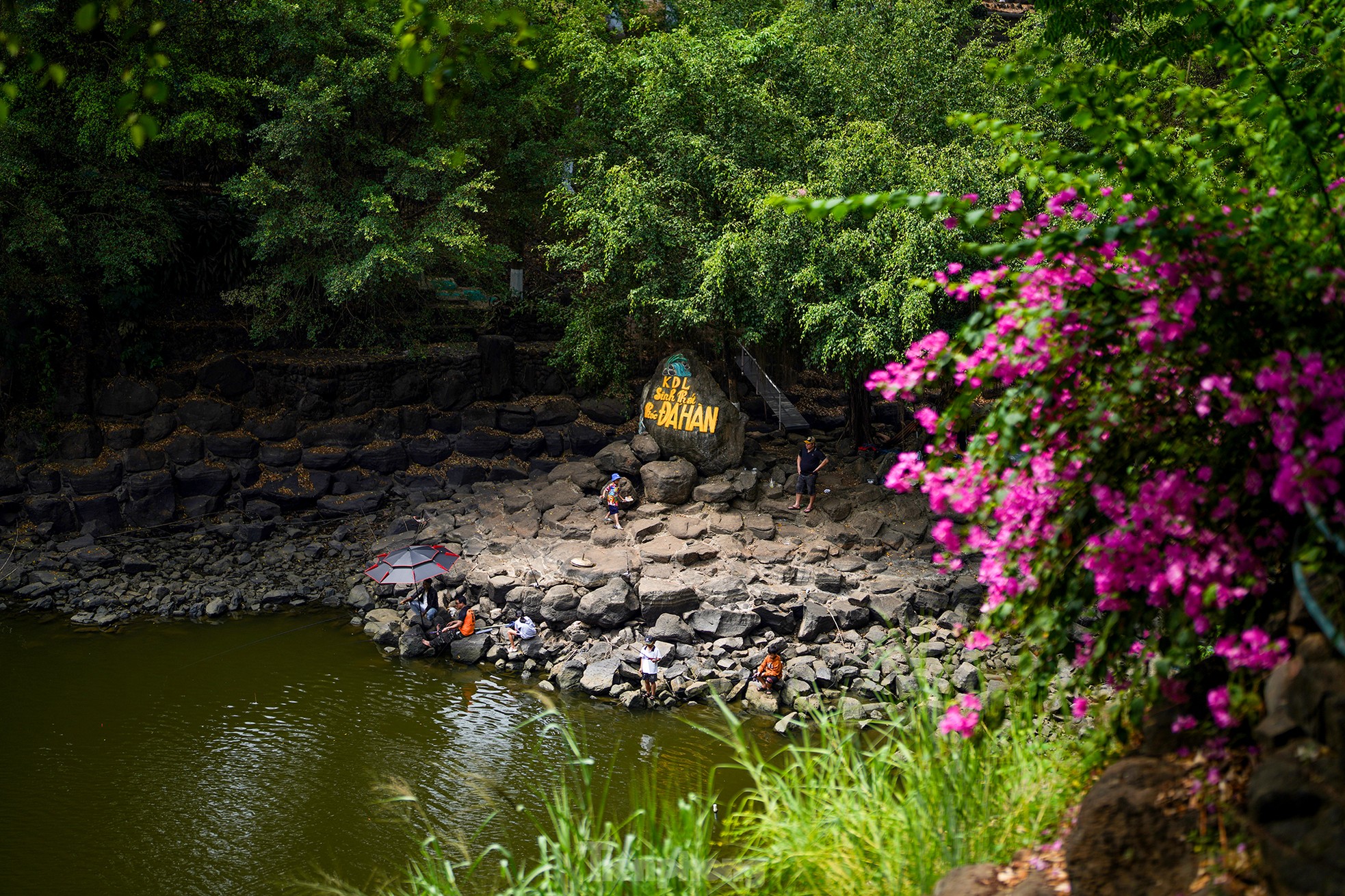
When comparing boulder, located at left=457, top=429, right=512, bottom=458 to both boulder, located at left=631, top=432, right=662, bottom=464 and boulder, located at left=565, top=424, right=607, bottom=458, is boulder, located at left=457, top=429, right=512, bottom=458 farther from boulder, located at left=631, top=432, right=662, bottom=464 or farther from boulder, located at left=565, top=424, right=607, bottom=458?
boulder, located at left=631, top=432, right=662, bottom=464

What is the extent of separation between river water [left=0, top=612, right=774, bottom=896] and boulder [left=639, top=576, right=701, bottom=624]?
1663 millimetres

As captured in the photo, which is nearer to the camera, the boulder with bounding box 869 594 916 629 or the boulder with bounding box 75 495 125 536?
the boulder with bounding box 869 594 916 629

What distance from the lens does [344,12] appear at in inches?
651

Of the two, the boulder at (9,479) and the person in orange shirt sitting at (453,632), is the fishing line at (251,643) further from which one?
the boulder at (9,479)

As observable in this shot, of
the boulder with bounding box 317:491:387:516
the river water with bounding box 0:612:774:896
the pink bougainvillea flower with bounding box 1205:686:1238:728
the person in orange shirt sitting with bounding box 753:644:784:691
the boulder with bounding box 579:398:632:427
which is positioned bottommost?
the river water with bounding box 0:612:774:896

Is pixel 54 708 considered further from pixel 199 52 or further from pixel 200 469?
pixel 199 52

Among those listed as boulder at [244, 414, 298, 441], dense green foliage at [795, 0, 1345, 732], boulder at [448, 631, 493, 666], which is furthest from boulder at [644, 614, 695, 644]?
boulder at [244, 414, 298, 441]

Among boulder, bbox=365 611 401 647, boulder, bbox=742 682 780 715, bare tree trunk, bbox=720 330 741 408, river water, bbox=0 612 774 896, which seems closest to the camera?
river water, bbox=0 612 774 896

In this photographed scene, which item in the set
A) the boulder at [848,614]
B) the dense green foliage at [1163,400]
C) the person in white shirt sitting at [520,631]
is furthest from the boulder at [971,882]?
the person in white shirt sitting at [520,631]

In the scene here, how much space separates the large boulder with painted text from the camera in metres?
16.0

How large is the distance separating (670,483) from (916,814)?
1174 centimetres

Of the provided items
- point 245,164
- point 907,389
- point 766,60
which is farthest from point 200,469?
point 907,389

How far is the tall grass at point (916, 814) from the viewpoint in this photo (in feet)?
12.0

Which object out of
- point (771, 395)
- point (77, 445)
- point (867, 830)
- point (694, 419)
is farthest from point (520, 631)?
point (77, 445)
